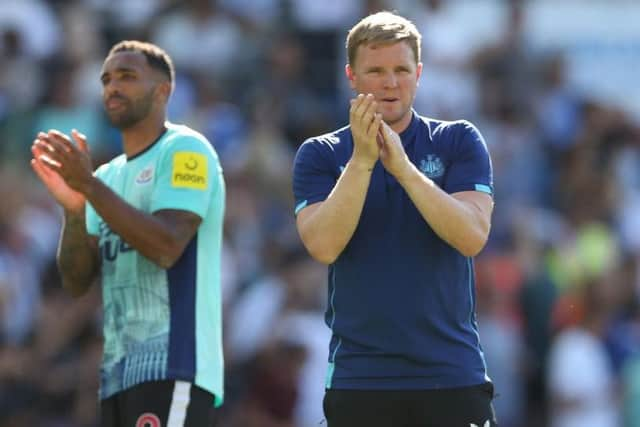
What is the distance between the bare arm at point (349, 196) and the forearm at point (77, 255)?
171cm

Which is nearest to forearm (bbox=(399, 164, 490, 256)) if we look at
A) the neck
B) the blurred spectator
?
the neck

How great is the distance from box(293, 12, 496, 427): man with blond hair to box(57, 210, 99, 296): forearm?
156cm

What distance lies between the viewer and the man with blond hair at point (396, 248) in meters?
5.80

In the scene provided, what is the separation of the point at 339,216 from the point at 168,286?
1.44 meters

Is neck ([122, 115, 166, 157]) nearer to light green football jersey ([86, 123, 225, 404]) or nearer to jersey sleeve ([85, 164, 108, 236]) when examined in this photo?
light green football jersey ([86, 123, 225, 404])

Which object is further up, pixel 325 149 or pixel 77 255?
pixel 325 149

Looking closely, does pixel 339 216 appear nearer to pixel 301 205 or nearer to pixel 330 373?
pixel 301 205

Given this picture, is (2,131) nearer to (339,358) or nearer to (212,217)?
(212,217)

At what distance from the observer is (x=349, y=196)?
228 inches

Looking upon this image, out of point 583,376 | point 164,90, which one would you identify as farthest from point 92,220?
point 583,376

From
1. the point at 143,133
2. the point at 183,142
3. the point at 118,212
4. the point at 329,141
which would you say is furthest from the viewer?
the point at 143,133

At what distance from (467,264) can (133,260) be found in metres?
1.82

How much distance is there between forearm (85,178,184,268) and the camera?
22.1 ft

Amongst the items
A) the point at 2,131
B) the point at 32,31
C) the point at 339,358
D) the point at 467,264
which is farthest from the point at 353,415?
the point at 32,31
